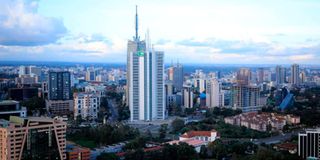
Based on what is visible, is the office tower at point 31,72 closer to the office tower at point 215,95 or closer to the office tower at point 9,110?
the office tower at point 215,95

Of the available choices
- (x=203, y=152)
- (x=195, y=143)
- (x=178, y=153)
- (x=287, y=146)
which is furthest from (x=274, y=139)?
(x=178, y=153)

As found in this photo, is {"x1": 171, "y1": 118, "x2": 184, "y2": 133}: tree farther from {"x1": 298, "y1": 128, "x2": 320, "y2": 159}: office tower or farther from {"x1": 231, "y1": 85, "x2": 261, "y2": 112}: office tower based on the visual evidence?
{"x1": 231, "y1": 85, "x2": 261, "y2": 112}: office tower

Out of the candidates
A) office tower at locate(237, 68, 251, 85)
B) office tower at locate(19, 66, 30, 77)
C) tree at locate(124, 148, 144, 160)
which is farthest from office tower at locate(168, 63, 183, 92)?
tree at locate(124, 148, 144, 160)

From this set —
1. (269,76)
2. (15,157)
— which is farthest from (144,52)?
(269,76)

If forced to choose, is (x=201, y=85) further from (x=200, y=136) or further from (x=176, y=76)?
(x=200, y=136)

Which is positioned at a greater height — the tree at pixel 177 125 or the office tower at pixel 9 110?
the office tower at pixel 9 110

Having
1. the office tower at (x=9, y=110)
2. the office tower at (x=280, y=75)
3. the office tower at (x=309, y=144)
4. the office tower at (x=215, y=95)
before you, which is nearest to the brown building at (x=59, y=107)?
the office tower at (x=9, y=110)
